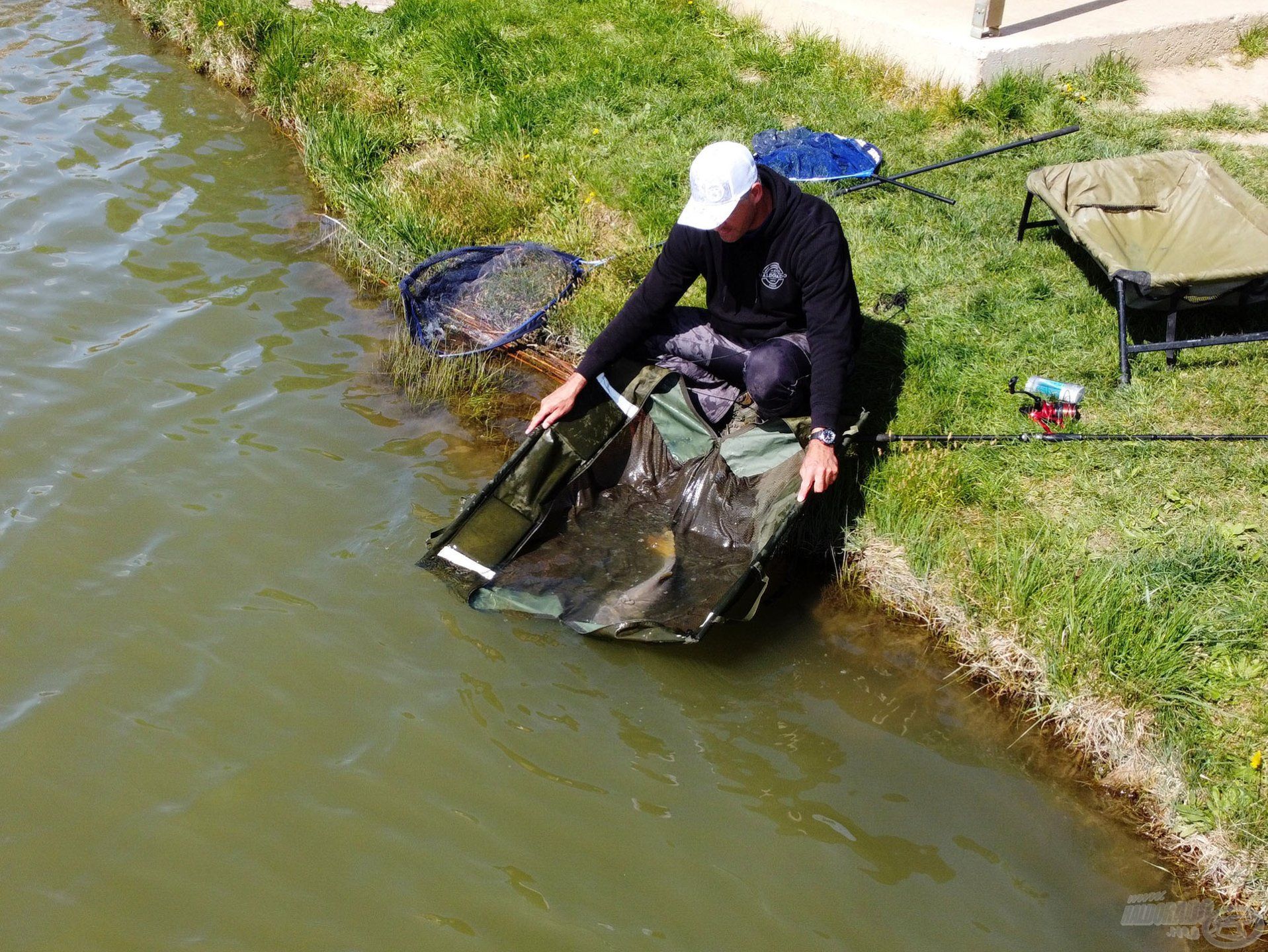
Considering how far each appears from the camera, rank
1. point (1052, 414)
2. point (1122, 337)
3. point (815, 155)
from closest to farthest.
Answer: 1. point (1052, 414)
2. point (1122, 337)
3. point (815, 155)

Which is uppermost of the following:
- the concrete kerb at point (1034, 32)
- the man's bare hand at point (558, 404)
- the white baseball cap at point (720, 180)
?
the white baseball cap at point (720, 180)

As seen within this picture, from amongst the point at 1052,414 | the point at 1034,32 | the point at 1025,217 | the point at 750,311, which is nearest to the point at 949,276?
the point at 1025,217

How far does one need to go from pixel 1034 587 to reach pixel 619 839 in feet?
6.47

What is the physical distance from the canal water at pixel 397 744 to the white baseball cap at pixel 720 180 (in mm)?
1713

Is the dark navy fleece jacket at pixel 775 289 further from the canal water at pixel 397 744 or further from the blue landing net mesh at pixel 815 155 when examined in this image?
the blue landing net mesh at pixel 815 155

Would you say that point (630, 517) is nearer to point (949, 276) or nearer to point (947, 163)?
point (949, 276)

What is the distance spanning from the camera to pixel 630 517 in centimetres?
496

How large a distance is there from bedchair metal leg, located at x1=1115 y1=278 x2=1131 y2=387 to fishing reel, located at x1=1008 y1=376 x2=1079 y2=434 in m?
0.30

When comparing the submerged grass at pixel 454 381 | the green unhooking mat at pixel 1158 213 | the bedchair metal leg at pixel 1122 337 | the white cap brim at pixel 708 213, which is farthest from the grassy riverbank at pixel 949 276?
the white cap brim at pixel 708 213

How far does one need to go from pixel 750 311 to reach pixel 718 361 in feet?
0.98

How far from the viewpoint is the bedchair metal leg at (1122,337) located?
5035mm

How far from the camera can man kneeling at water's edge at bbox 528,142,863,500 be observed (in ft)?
14.0

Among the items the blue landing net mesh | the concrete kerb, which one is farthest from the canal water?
the concrete kerb

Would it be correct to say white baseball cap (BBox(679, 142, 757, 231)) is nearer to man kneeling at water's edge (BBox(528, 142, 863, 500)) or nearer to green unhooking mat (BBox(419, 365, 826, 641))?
man kneeling at water's edge (BBox(528, 142, 863, 500))
